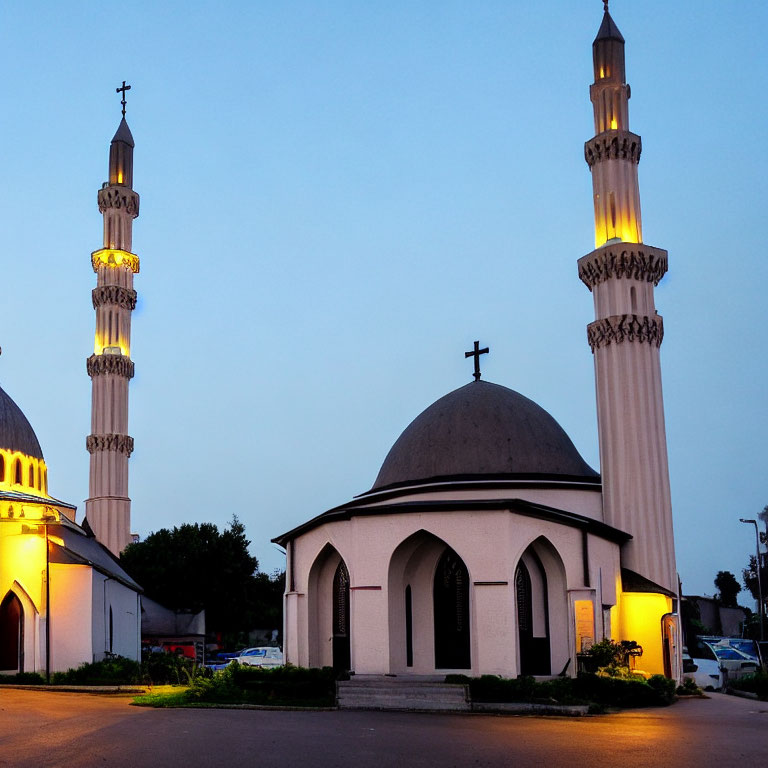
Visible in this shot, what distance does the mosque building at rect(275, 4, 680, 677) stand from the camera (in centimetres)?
2388

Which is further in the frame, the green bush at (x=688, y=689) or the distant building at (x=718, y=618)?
the distant building at (x=718, y=618)

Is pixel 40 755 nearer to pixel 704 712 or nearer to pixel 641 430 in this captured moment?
pixel 704 712

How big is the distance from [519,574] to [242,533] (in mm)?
38872

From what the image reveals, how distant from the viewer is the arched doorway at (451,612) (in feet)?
81.4

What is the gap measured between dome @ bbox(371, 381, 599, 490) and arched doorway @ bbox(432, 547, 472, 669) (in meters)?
4.14

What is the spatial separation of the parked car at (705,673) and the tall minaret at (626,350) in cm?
496

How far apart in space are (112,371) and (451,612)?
1116 inches

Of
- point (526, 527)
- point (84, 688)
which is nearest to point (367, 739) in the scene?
point (526, 527)

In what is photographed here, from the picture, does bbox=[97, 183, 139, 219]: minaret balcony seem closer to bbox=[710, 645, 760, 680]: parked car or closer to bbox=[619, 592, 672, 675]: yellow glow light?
bbox=[619, 592, 672, 675]: yellow glow light

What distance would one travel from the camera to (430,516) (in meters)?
24.1

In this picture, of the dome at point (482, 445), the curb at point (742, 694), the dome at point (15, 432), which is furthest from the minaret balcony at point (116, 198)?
the curb at point (742, 694)

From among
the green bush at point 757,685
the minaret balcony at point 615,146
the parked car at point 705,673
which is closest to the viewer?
the green bush at point 757,685

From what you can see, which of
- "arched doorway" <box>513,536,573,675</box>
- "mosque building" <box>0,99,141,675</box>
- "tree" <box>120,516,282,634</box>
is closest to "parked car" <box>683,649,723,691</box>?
"arched doorway" <box>513,536,573,675</box>

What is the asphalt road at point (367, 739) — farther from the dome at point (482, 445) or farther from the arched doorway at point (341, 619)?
the dome at point (482, 445)
